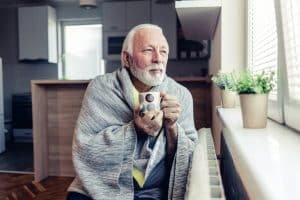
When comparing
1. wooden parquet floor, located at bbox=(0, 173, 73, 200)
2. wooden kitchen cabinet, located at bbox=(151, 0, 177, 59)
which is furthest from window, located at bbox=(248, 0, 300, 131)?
wooden kitchen cabinet, located at bbox=(151, 0, 177, 59)

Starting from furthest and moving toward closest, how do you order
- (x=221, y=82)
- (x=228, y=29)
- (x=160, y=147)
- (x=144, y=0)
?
(x=144, y=0) → (x=228, y=29) → (x=221, y=82) → (x=160, y=147)

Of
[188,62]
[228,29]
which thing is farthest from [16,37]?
[228,29]

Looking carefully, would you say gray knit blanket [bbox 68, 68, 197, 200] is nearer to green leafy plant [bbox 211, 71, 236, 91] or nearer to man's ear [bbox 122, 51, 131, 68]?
man's ear [bbox 122, 51, 131, 68]

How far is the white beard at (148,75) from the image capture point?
4.25 feet

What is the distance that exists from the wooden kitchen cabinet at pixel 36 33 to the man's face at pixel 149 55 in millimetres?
4681

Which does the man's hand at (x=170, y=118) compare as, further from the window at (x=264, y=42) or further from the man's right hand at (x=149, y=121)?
the window at (x=264, y=42)

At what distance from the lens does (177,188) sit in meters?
1.18

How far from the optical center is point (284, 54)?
0.96m

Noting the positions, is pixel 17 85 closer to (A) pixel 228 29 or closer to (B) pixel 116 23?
(B) pixel 116 23

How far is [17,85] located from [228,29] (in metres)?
5.32

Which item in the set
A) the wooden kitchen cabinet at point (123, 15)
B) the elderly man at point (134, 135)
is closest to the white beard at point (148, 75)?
the elderly man at point (134, 135)

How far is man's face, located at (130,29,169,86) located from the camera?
4.22 ft

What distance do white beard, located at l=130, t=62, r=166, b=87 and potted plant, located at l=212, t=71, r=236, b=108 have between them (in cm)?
27

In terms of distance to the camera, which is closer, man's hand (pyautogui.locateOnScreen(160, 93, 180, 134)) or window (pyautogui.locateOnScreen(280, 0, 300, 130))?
window (pyautogui.locateOnScreen(280, 0, 300, 130))
